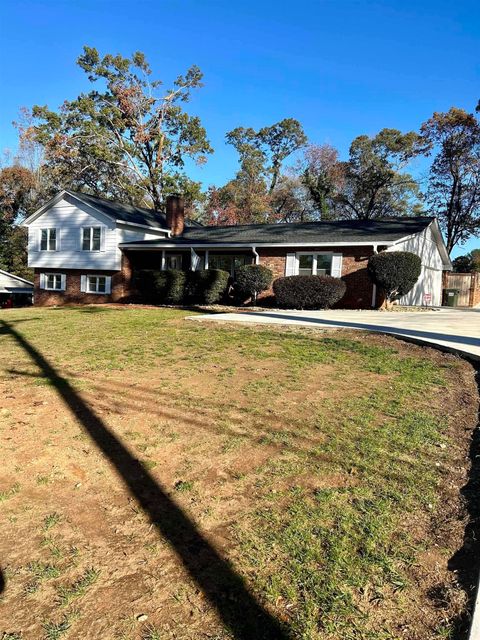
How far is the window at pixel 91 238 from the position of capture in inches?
893

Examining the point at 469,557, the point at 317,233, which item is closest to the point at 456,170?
the point at 317,233

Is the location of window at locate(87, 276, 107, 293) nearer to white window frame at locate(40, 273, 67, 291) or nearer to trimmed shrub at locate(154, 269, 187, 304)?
white window frame at locate(40, 273, 67, 291)

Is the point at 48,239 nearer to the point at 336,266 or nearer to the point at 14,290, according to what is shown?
the point at 14,290

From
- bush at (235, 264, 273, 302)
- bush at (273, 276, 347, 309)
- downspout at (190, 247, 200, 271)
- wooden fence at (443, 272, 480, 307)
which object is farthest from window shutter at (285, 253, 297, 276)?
wooden fence at (443, 272, 480, 307)

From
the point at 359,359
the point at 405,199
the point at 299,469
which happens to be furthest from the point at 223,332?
the point at 405,199

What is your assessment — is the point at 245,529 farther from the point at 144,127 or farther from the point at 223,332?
the point at 144,127

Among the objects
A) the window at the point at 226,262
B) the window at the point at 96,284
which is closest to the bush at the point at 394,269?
the window at the point at 226,262

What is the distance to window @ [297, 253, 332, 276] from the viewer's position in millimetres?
17609

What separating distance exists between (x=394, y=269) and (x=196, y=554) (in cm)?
1477

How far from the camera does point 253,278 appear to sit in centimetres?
1777

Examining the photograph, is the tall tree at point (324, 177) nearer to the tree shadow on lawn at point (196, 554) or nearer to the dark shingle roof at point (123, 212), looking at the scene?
the dark shingle roof at point (123, 212)

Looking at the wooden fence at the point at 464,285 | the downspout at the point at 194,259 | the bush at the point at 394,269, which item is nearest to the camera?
the bush at the point at 394,269

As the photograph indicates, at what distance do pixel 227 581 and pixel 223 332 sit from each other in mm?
7362

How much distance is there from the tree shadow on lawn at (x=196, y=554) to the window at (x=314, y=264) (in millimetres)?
14802
